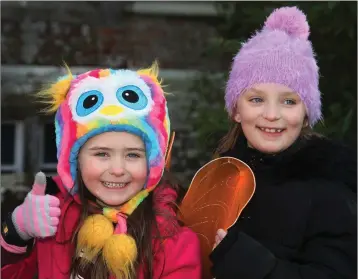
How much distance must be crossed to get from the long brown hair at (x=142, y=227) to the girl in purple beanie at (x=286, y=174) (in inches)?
8.6

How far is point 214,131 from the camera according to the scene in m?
3.76

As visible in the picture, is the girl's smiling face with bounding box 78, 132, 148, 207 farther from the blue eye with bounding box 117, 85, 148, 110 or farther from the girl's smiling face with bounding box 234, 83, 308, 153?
the girl's smiling face with bounding box 234, 83, 308, 153

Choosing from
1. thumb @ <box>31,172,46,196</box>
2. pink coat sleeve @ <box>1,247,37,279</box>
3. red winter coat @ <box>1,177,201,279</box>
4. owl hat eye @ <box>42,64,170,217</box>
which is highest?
owl hat eye @ <box>42,64,170,217</box>

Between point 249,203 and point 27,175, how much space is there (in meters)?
3.23

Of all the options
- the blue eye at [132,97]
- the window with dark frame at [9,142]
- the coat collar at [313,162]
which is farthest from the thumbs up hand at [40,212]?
the window with dark frame at [9,142]

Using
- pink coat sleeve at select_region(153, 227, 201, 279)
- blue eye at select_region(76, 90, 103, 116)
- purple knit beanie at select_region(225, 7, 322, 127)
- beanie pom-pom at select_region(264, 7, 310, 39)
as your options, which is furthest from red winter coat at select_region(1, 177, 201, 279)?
beanie pom-pom at select_region(264, 7, 310, 39)

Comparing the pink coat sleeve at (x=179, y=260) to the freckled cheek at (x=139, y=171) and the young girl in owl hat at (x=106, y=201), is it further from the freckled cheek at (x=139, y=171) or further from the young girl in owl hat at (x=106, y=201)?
the freckled cheek at (x=139, y=171)

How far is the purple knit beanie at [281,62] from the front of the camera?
216 cm

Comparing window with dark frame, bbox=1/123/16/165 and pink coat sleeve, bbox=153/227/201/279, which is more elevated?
window with dark frame, bbox=1/123/16/165

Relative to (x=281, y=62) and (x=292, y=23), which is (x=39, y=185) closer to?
(x=281, y=62)

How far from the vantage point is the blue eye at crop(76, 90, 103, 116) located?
209 centimetres

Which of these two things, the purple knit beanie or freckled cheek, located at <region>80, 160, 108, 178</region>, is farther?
the purple knit beanie

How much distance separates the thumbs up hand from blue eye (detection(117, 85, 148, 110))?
39 cm

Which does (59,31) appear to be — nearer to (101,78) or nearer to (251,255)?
(101,78)
